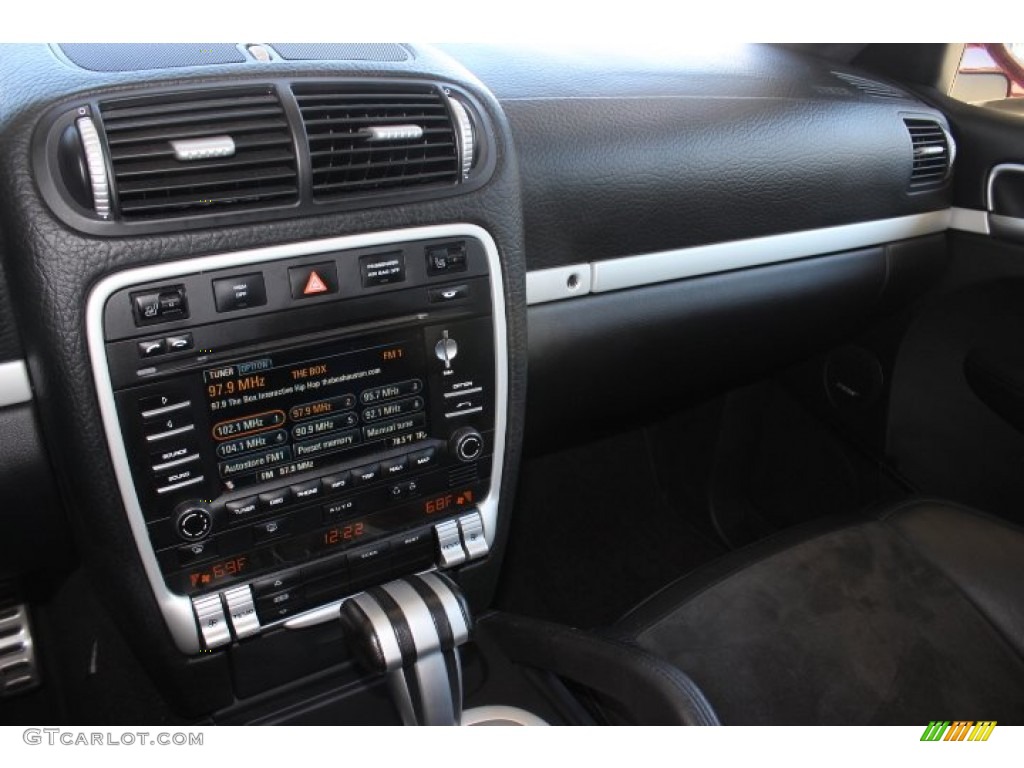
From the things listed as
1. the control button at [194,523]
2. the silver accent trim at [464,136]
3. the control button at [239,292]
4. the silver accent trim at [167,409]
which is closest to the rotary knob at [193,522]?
the control button at [194,523]

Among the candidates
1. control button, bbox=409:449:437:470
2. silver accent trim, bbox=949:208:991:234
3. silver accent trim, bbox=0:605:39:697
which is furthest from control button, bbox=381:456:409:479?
silver accent trim, bbox=949:208:991:234

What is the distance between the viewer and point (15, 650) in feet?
4.44

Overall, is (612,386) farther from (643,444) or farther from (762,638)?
(643,444)

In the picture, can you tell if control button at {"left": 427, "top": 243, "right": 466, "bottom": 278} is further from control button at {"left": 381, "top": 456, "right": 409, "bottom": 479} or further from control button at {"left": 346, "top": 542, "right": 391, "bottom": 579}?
control button at {"left": 346, "top": 542, "right": 391, "bottom": 579}

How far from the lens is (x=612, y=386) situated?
1455 millimetres

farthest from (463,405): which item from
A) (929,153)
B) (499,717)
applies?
(929,153)

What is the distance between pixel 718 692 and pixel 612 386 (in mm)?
489

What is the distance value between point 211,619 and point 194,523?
0.38ft

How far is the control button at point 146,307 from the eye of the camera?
2.74 ft

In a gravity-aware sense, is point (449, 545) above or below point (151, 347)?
below

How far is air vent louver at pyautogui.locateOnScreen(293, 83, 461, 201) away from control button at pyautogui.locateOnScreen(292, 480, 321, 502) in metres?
0.30

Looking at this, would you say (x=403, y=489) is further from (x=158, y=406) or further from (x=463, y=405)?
(x=158, y=406)

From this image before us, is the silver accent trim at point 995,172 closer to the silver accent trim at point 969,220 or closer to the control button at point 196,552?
the silver accent trim at point 969,220

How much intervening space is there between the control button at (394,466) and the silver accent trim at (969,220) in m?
1.15
